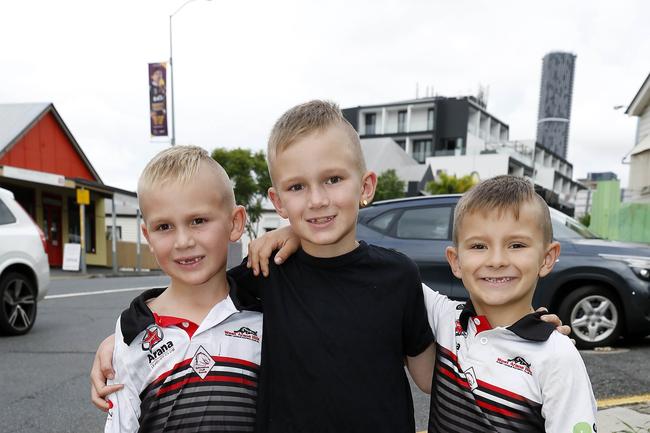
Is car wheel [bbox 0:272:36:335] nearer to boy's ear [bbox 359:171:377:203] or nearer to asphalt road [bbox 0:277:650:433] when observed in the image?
asphalt road [bbox 0:277:650:433]

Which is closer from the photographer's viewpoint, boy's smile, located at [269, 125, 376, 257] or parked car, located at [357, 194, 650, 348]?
boy's smile, located at [269, 125, 376, 257]

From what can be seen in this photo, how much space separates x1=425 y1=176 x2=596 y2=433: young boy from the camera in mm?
1337

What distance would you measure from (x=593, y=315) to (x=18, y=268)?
6757 millimetres

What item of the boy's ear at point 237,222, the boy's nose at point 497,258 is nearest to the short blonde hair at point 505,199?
the boy's nose at point 497,258

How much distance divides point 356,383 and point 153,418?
67 cm

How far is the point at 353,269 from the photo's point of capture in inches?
60.4

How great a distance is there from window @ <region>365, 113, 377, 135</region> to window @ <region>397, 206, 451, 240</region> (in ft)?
180

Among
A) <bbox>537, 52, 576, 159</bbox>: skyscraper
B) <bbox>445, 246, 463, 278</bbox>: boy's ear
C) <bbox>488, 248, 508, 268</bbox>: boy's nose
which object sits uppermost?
<bbox>537, 52, 576, 159</bbox>: skyscraper

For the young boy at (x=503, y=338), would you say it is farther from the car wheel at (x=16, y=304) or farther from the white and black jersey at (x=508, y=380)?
the car wheel at (x=16, y=304)

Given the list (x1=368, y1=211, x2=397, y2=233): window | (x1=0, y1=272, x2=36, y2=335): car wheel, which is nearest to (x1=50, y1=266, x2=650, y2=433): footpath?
(x1=368, y1=211, x2=397, y2=233): window

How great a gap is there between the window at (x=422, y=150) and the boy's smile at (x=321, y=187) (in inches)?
2205

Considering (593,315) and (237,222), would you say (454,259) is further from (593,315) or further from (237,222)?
(593,315)

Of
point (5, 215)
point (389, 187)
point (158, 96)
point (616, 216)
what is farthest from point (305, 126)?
point (389, 187)

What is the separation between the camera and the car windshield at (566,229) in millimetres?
5160
